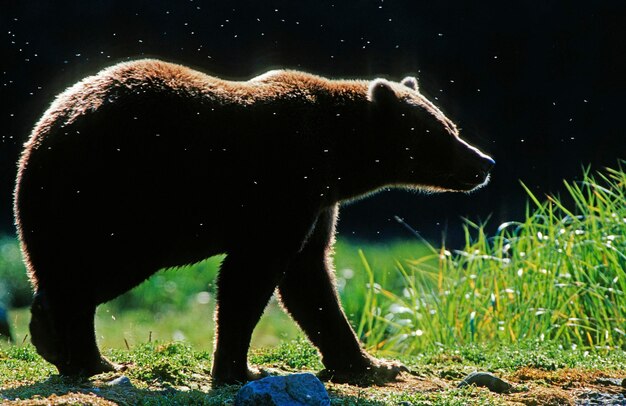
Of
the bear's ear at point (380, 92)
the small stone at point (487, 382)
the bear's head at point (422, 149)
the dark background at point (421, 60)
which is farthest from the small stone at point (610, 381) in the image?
the dark background at point (421, 60)

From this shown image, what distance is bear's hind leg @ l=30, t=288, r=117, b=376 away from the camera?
5320 millimetres

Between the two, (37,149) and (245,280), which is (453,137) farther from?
(37,149)

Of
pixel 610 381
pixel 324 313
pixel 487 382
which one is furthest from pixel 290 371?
pixel 610 381

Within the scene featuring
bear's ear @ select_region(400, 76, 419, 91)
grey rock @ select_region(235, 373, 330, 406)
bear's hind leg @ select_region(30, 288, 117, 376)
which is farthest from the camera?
bear's ear @ select_region(400, 76, 419, 91)

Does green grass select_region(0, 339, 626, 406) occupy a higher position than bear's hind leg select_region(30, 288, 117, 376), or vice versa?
bear's hind leg select_region(30, 288, 117, 376)

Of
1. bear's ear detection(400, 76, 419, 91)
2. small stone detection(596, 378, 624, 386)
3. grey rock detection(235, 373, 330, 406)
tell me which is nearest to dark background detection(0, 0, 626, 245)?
bear's ear detection(400, 76, 419, 91)

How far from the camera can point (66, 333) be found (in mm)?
5434

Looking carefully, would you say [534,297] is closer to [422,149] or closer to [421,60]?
[422,149]

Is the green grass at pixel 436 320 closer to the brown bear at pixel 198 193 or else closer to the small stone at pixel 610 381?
the small stone at pixel 610 381

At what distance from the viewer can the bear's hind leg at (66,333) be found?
5320 mm

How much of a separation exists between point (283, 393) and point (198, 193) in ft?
5.01

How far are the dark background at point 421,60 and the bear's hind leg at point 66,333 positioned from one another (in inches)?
282

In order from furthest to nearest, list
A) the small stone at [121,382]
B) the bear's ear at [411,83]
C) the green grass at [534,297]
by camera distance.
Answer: the green grass at [534,297] < the bear's ear at [411,83] < the small stone at [121,382]

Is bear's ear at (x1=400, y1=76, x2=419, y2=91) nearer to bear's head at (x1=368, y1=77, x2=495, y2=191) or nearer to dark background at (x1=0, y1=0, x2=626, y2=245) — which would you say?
bear's head at (x1=368, y1=77, x2=495, y2=191)
